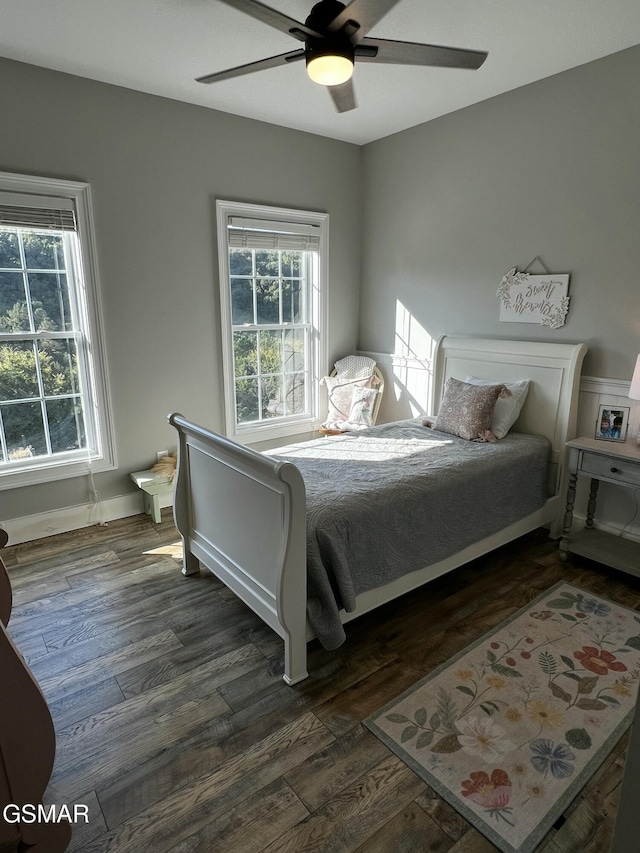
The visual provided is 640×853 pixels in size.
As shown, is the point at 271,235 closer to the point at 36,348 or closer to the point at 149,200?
the point at 149,200

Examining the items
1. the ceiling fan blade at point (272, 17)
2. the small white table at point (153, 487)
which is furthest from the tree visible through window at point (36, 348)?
the ceiling fan blade at point (272, 17)

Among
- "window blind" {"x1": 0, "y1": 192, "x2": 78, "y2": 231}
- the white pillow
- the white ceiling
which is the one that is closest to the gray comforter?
the white pillow

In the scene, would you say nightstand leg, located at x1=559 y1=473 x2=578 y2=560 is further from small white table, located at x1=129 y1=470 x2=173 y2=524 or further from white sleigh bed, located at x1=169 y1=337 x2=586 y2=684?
small white table, located at x1=129 y1=470 x2=173 y2=524

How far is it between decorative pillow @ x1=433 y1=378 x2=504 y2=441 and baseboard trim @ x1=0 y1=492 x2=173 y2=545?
6.81 ft

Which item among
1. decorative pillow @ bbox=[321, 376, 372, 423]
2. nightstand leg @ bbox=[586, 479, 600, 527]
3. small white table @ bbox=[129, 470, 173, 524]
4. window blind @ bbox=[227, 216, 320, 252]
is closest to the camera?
nightstand leg @ bbox=[586, 479, 600, 527]

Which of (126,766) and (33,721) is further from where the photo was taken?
(126,766)

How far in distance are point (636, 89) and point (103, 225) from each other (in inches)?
125

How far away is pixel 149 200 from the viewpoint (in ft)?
11.0

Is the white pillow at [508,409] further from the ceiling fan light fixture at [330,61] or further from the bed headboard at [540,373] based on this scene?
the ceiling fan light fixture at [330,61]

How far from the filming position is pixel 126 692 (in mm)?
2004

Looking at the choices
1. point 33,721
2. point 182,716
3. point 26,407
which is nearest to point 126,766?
point 182,716

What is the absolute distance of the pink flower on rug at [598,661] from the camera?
211cm

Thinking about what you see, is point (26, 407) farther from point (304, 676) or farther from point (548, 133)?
point (548, 133)

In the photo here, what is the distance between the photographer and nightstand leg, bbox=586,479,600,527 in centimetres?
308
